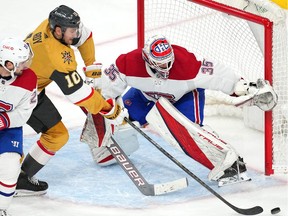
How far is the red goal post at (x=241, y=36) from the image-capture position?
4805 mm

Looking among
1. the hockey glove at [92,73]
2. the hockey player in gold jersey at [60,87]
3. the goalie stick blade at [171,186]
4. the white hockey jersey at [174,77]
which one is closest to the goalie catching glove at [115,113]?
the hockey player in gold jersey at [60,87]

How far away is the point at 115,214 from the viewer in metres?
4.57

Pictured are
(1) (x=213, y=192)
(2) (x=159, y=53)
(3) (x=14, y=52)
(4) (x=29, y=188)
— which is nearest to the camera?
(3) (x=14, y=52)

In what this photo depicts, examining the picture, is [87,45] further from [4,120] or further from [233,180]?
[233,180]

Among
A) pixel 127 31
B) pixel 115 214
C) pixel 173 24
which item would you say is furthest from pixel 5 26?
pixel 115 214

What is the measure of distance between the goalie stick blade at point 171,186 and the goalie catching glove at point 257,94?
18.3 inches

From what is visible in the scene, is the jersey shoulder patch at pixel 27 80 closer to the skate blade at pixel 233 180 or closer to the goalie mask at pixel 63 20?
the goalie mask at pixel 63 20

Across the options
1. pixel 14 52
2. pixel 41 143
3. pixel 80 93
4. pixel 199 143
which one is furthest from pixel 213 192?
pixel 14 52

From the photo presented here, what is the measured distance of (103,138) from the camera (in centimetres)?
502

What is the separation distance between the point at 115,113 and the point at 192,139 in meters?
0.40

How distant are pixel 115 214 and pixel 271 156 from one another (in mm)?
843

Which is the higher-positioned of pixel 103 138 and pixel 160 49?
pixel 160 49

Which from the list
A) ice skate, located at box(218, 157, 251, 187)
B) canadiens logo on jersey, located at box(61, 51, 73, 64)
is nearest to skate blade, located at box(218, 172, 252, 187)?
ice skate, located at box(218, 157, 251, 187)

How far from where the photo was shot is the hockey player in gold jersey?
182 inches
